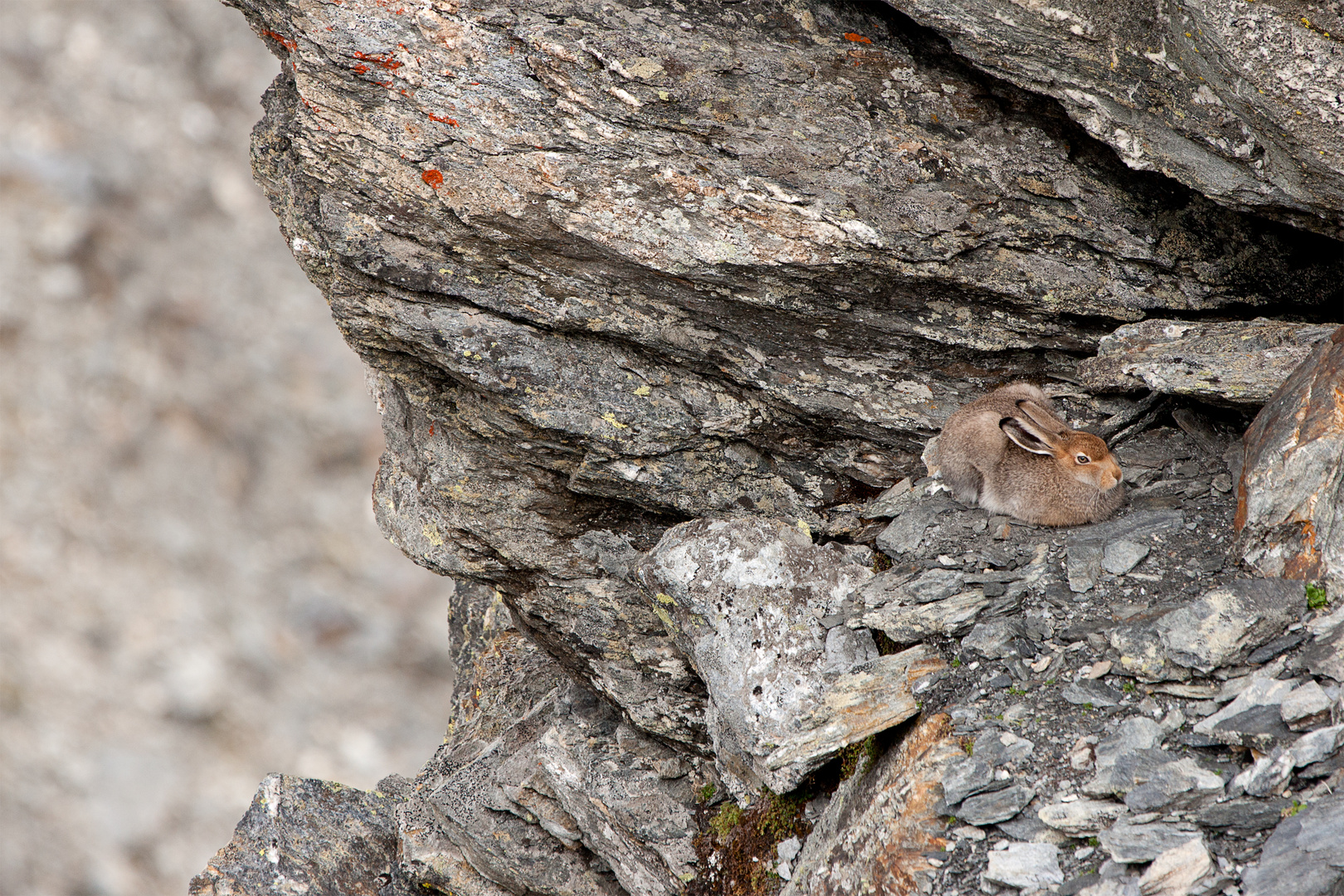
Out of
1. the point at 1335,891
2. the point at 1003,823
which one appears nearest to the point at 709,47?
the point at 1003,823

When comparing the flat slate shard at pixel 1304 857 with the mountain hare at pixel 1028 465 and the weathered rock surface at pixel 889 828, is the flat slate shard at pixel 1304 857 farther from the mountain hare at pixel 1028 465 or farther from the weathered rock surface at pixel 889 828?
the mountain hare at pixel 1028 465

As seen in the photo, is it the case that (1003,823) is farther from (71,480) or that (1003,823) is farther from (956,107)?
(71,480)

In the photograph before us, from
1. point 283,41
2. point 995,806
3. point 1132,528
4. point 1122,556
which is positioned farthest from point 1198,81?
point 283,41

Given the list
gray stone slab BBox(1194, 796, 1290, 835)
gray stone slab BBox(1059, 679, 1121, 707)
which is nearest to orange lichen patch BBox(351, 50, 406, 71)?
gray stone slab BBox(1059, 679, 1121, 707)

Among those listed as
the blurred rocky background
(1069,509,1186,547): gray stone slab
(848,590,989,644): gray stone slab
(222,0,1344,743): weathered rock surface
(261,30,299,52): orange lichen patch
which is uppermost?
the blurred rocky background

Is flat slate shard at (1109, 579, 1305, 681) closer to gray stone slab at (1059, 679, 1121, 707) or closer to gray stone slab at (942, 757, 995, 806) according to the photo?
gray stone slab at (1059, 679, 1121, 707)
